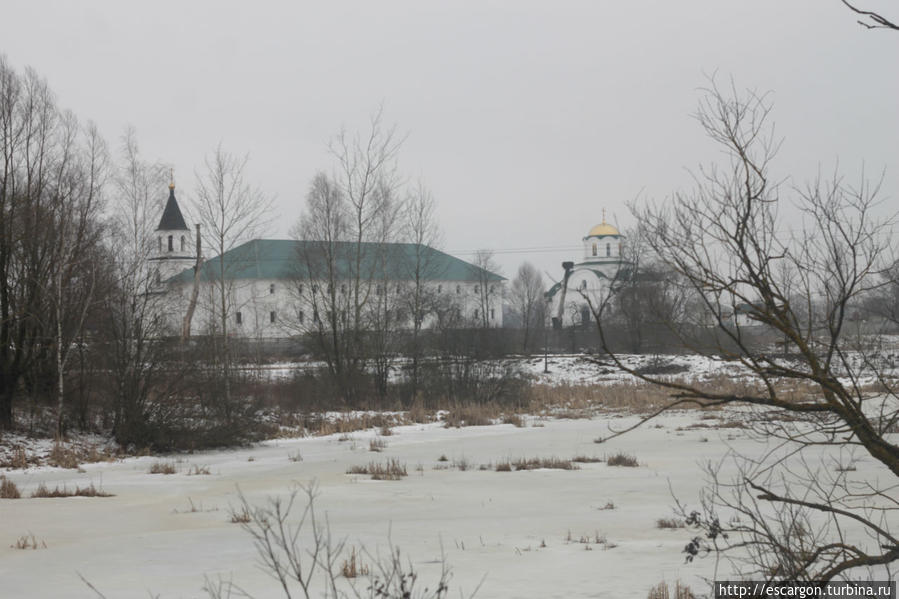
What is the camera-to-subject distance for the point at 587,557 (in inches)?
353

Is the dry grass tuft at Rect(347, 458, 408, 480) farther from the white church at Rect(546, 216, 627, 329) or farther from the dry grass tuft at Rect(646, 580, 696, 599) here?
the white church at Rect(546, 216, 627, 329)

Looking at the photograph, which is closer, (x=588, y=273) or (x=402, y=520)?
(x=402, y=520)

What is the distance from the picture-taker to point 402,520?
38.6ft

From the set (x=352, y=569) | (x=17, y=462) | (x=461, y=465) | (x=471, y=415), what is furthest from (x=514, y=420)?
(x=352, y=569)

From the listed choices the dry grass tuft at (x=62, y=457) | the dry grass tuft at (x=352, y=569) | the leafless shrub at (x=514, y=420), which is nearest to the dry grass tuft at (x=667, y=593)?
the dry grass tuft at (x=352, y=569)

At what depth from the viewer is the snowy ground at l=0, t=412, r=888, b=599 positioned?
27.2ft

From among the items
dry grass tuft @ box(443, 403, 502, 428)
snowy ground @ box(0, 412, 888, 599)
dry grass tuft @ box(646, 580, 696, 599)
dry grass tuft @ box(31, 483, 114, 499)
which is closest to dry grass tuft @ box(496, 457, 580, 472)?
snowy ground @ box(0, 412, 888, 599)

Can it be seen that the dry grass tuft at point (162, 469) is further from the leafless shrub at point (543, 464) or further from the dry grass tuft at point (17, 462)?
the leafless shrub at point (543, 464)

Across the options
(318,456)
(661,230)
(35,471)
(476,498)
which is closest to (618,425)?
(318,456)

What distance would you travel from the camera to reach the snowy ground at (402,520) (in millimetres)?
8289

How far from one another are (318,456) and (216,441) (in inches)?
137

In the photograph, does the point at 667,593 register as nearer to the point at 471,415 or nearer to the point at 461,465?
the point at 461,465

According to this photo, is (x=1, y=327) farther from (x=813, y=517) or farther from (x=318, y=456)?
(x=813, y=517)

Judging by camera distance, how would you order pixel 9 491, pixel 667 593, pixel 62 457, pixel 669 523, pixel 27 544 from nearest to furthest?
pixel 667 593 < pixel 27 544 < pixel 669 523 < pixel 9 491 < pixel 62 457
